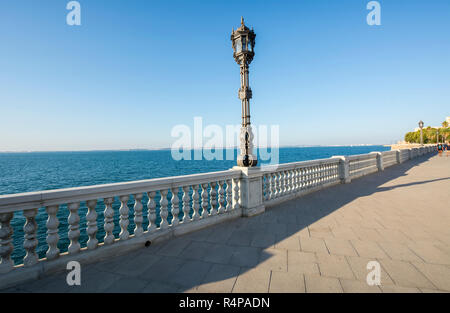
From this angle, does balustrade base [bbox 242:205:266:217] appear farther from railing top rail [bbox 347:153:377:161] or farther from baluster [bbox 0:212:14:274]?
railing top rail [bbox 347:153:377:161]

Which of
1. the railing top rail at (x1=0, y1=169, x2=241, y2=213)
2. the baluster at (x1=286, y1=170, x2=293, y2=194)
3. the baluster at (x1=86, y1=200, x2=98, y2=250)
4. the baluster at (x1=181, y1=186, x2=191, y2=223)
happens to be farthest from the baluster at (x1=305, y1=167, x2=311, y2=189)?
the baluster at (x1=86, y1=200, x2=98, y2=250)

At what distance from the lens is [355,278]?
2.88 m

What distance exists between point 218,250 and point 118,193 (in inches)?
81.7

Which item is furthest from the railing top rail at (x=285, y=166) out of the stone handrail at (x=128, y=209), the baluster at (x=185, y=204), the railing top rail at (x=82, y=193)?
the baluster at (x=185, y=204)

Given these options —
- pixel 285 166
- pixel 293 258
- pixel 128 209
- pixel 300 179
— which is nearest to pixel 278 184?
pixel 285 166

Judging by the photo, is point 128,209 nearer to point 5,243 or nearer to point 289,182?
point 5,243

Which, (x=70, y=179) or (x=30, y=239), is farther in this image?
(x=70, y=179)

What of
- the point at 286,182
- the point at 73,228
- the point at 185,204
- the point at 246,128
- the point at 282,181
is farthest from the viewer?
the point at 286,182

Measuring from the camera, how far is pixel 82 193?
3.39m

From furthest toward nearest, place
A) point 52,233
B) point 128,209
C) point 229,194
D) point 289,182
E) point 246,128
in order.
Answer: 1. point 289,182
2. point 246,128
3. point 229,194
4. point 128,209
5. point 52,233

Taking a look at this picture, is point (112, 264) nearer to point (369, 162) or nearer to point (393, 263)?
point (393, 263)

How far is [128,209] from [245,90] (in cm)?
424

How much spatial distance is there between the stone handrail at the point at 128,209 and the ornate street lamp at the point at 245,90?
37 cm
